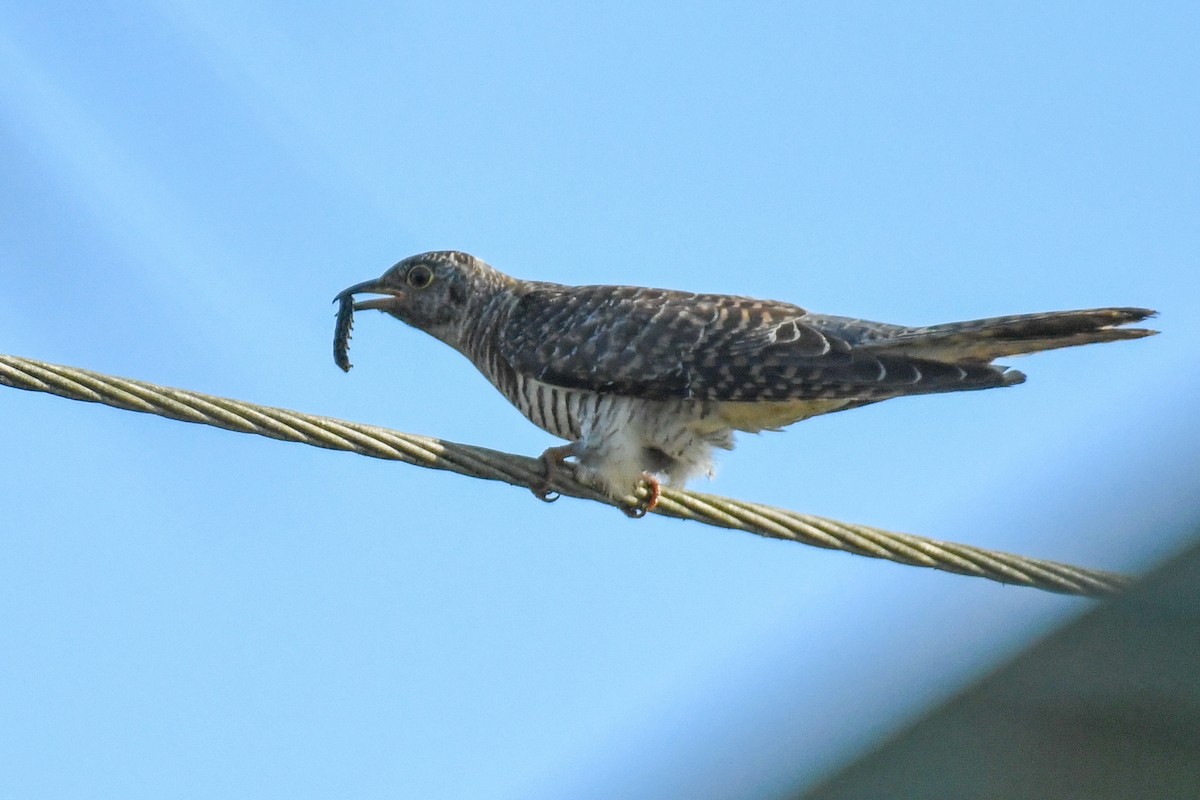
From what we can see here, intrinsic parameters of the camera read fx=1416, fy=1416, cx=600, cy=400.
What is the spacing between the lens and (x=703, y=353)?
19.5 feet

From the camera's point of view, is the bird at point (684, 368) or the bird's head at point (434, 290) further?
the bird's head at point (434, 290)

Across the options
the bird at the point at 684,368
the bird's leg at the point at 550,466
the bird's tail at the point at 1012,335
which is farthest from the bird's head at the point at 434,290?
the bird's tail at the point at 1012,335

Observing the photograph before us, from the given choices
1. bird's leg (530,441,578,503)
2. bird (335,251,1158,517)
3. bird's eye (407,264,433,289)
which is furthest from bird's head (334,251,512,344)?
bird's leg (530,441,578,503)

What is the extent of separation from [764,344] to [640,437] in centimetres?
65

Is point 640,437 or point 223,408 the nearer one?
point 223,408

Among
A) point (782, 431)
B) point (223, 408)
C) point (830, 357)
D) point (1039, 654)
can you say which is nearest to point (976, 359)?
point (830, 357)

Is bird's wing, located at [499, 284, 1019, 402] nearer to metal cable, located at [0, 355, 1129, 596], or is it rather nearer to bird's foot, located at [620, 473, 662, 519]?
bird's foot, located at [620, 473, 662, 519]

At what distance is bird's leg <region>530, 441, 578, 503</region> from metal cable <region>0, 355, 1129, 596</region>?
0.44m

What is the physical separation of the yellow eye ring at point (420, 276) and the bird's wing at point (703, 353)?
67 cm

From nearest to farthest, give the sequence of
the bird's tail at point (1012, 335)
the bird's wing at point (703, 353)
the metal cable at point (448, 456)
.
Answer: the metal cable at point (448, 456), the bird's tail at point (1012, 335), the bird's wing at point (703, 353)

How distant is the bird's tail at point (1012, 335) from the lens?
4.63 meters

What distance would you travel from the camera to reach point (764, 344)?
5.87 meters

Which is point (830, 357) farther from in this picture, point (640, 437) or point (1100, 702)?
point (1100, 702)

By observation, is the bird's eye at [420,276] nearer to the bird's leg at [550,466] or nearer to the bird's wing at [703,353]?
the bird's wing at [703,353]
